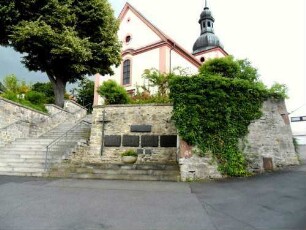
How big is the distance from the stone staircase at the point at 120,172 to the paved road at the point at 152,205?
0.73 meters

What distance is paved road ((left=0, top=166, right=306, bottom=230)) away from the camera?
15.5 feet

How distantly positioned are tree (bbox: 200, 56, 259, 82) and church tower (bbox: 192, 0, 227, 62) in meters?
19.3

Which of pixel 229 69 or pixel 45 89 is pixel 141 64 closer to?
pixel 45 89

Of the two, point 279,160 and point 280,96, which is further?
point 280,96

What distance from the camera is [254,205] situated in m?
5.96

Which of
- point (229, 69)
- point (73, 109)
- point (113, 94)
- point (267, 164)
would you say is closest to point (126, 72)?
point (73, 109)

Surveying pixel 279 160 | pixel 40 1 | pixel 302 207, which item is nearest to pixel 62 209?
pixel 302 207

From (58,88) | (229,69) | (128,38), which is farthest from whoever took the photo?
(128,38)

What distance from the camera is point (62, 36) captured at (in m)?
16.3

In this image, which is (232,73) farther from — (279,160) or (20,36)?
(20,36)

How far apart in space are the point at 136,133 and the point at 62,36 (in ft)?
27.7

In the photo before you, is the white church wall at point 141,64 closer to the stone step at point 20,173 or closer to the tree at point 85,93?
the tree at point 85,93

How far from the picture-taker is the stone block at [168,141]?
11.8 meters

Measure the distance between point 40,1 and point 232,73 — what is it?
12903 millimetres
